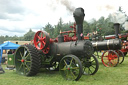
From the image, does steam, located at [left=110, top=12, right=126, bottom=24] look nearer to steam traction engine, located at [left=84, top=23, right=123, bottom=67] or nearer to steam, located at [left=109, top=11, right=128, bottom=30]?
steam, located at [left=109, top=11, right=128, bottom=30]

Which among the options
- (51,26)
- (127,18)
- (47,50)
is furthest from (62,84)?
(51,26)

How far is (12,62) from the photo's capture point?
21.1 feet

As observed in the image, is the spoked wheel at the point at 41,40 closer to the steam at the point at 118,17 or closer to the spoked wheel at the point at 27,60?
the spoked wheel at the point at 27,60

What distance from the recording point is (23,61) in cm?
575

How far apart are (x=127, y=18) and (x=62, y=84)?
527 inches

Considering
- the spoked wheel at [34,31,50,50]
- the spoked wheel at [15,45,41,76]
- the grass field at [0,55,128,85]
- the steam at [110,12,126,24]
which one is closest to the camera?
the grass field at [0,55,128,85]

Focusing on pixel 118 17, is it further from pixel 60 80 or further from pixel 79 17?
pixel 60 80

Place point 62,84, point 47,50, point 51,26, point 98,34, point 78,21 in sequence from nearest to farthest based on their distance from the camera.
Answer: point 62,84 → point 78,21 → point 47,50 → point 98,34 → point 51,26

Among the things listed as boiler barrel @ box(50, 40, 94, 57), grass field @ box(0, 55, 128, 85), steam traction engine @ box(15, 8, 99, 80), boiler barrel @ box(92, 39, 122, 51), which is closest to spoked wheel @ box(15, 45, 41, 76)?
steam traction engine @ box(15, 8, 99, 80)

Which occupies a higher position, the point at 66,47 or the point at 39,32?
the point at 39,32

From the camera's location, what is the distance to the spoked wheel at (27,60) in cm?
530

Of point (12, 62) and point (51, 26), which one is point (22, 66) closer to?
point (12, 62)

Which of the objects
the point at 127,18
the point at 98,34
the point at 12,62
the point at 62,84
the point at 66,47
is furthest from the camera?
the point at 127,18

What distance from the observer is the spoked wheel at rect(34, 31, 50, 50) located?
5.69 meters
